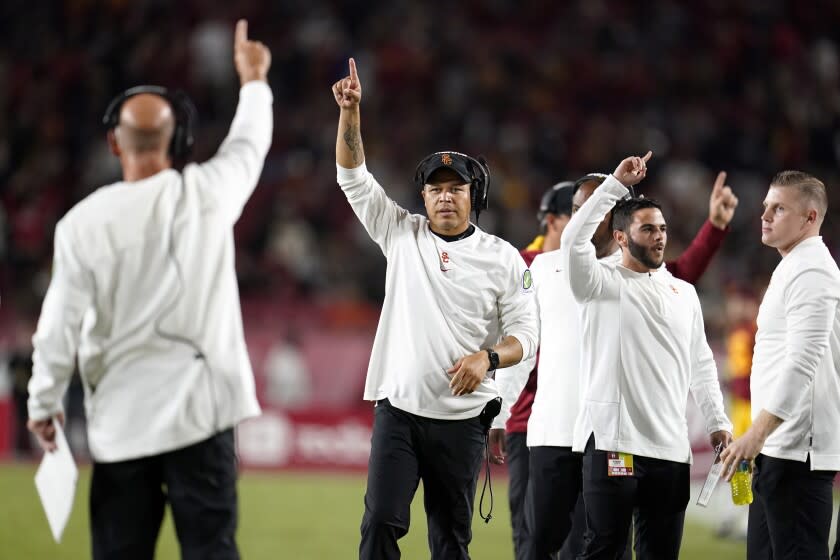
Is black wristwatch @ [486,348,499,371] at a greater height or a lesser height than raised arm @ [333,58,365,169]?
lesser

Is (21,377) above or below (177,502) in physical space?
below

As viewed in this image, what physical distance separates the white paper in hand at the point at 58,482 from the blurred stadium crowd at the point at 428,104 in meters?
12.5

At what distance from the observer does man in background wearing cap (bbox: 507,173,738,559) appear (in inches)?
242

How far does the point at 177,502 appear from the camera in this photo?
4.52 metres

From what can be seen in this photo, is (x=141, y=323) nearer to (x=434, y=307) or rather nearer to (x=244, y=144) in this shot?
(x=244, y=144)

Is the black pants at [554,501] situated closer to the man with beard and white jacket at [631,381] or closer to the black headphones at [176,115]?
the man with beard and white jacket at [631,381]

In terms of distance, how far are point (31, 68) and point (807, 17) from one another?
557 inches

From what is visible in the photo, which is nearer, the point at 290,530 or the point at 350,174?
the point at 350,174

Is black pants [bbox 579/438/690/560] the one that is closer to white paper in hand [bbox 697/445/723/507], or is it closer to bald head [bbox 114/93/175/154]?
white paper in hand [bbox 697/445/723/507]

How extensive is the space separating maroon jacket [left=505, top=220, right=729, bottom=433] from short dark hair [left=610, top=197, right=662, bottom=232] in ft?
3.42

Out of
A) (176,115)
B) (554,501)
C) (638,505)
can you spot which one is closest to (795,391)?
(638,505)

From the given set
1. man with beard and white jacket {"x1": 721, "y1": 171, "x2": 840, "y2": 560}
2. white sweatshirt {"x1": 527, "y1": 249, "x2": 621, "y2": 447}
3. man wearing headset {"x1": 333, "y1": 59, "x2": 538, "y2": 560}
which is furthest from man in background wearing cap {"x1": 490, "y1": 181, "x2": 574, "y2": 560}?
man with beard and white jacket {"x1": 721, "y1": 171, "x2": 840, "y2": 560}

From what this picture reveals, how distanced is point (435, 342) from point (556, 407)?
3.40 ft

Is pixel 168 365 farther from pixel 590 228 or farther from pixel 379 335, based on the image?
pixel 590 228
